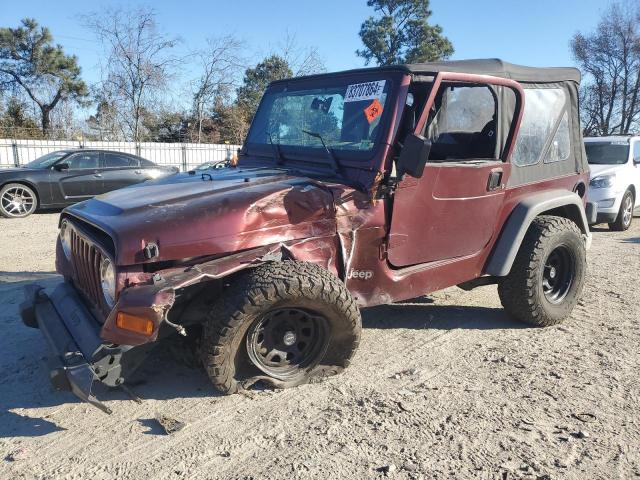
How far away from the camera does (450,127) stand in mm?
3867

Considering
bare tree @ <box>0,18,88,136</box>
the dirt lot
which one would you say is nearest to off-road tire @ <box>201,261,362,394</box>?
the dirt lot

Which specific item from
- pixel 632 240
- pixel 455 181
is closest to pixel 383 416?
pixel 455 181

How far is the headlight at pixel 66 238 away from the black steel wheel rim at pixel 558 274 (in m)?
3.73

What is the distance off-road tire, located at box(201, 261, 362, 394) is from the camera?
275cm

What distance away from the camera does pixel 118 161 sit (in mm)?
11562

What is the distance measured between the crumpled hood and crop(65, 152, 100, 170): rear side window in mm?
8304

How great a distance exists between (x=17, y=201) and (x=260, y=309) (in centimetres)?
923

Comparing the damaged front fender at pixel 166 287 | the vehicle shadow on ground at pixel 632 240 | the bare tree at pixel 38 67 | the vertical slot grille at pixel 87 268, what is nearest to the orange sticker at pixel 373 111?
the damaged front fender at pixel 166 287

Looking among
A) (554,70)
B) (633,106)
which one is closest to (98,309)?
(554,70)

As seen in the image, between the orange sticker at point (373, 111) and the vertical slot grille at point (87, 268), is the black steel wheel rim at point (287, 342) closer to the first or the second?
the vertical slot grille at point (87, 268)

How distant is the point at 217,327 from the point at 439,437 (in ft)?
4.30

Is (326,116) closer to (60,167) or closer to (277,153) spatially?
(277,153)

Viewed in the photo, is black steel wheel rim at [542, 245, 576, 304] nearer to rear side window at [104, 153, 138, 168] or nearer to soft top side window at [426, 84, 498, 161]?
soft top side window at [426, 84, 498, 161]

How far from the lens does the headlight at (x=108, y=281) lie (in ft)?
8.80
